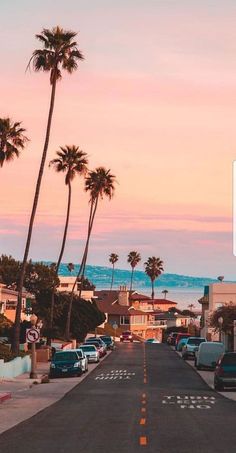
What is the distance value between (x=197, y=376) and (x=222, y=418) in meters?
27.0

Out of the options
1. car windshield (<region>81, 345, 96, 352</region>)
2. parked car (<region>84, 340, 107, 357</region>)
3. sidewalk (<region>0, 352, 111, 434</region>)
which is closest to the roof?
parked car (<region>84, 340, 107, 357</region>)

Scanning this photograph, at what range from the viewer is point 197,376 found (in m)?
51.5

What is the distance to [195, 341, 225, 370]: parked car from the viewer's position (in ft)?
178

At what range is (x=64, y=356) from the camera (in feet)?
167

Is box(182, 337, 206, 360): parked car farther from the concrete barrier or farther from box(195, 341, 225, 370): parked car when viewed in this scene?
the concrete barrier

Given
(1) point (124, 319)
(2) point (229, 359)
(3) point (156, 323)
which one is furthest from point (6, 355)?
(3) point (156, 323)

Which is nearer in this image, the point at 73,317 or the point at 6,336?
the point at 6,336

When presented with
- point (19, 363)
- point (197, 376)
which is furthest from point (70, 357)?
point (197, 376)

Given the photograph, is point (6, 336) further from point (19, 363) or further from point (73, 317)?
point (19, 363)

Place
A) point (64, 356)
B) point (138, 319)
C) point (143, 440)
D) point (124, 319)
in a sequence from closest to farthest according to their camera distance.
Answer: point (143, 440) → point (64, 356) → point (124, 319) → point (138, 319)

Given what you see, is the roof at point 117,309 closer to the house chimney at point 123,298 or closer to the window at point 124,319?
the window at point 124,319

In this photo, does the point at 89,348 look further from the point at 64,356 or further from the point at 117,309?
the point at 117,309

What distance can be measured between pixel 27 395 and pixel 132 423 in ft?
43.5

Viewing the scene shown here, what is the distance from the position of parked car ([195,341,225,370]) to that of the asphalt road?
36.0 feet
